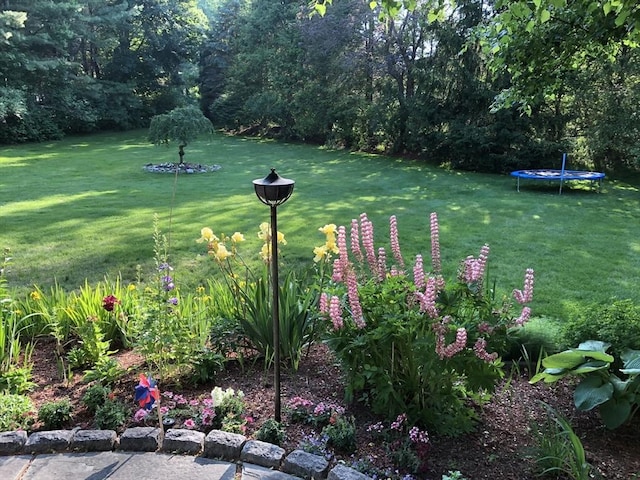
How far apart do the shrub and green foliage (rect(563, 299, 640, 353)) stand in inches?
18.6

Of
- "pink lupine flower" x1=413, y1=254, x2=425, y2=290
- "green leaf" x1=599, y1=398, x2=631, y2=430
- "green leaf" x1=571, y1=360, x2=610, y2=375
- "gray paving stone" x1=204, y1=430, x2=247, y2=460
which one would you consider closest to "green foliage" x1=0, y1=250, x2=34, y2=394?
"gray paving stone" x1=204, y1=430, x2=247, y2=460

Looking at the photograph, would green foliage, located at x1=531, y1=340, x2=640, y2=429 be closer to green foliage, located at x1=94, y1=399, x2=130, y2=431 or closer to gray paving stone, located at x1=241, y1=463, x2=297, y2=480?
gray paving stone, located at x1=241, y1=463, x2=297, y2=480

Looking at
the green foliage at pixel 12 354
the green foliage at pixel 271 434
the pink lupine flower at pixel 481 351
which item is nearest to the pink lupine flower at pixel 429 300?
the pink lupine flower at pixel 481 351

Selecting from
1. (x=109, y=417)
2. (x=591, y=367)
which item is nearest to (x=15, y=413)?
(x=109, y=417)

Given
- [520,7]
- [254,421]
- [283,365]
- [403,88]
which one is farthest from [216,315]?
[403,88]

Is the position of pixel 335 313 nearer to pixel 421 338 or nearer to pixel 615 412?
pixel 421 338

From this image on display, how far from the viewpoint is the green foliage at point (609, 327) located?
2.16 meters

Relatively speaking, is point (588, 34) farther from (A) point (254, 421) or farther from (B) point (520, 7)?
(A) point (254, 421)

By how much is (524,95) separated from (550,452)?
7.91 ft

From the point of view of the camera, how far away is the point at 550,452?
1762 millimetres

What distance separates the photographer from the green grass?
14.7 ft

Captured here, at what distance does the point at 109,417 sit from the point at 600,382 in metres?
1.94

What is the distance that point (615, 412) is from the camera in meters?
1.90

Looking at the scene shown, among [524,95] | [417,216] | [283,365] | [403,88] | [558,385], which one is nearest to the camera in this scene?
[558,385]
